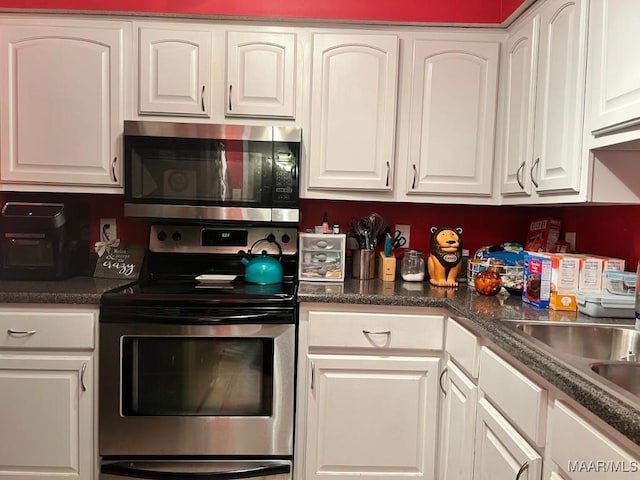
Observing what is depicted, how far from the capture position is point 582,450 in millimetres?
988

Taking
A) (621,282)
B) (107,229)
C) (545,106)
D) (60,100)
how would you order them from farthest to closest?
(107,229), (60,100), (545,106), (621,282)

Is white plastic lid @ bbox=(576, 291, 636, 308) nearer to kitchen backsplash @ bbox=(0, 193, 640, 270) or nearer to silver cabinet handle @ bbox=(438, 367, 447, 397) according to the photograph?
silver cabinet handle @ bbox=(438, 367, 447, 397)

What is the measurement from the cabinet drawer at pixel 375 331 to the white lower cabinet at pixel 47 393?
0.89 meters

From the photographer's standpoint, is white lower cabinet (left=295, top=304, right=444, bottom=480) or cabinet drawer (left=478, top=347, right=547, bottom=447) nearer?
cabinet drawer (left=478, top=347, right=547, bottom=447)

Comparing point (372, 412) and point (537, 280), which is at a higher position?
point (537, 280)

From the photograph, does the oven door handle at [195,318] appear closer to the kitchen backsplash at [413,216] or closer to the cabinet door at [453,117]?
the kitchen backsplash at [413,216]

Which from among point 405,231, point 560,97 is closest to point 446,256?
point 405,231

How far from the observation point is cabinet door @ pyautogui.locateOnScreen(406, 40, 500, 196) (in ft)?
7.39

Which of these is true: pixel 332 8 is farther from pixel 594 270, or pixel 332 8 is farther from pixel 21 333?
pixel 21 333

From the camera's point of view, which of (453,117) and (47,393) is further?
(453,117)

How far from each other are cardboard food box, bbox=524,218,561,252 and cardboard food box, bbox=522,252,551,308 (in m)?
0.45

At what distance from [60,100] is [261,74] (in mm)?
910

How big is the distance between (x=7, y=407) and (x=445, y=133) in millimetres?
2168

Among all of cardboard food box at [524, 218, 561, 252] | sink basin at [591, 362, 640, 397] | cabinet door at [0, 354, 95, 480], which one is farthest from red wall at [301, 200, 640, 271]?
sink basin at [591, 362, 640, 397]
